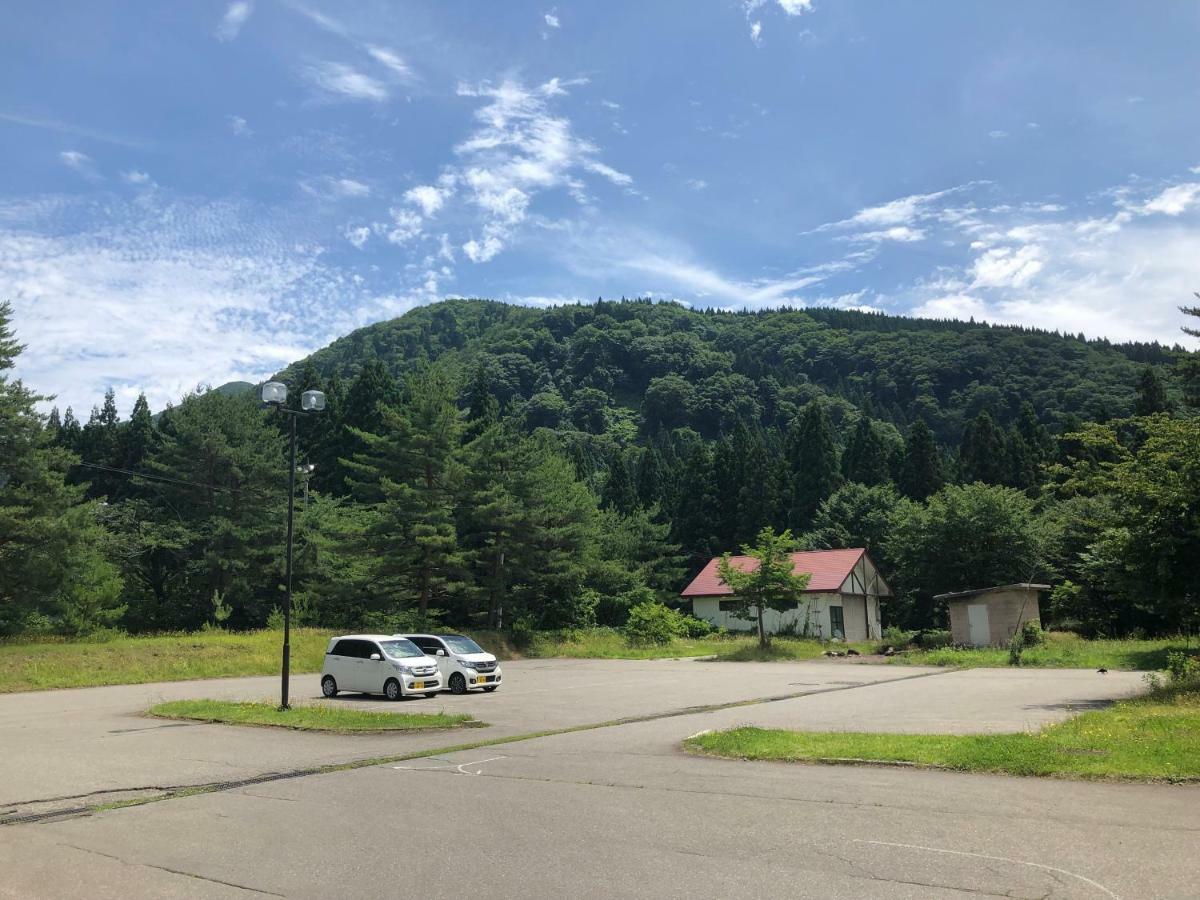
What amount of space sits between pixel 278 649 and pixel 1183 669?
3190 centimetres

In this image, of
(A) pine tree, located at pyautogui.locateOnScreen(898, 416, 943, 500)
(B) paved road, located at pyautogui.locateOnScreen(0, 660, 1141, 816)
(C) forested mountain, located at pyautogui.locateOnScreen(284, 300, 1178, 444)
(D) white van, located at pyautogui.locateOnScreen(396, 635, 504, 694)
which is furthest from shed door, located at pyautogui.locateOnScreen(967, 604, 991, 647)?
(C) forested mountain, located at pyautogui.locateOnScreen(284, 300, 1178, 444)

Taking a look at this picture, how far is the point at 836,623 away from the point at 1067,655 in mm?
21926

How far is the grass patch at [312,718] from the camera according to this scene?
15352 millimetres

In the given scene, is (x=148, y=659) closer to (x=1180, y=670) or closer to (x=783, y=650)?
(x=783, y=650)

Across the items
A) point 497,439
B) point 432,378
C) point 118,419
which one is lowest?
point 497,439

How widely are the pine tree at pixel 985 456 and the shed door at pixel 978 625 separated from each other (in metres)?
35.9

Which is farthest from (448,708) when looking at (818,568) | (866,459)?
(866,459)

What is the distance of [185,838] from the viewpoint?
781 cm

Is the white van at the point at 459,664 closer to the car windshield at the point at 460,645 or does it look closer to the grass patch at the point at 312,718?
the car windshield at the point at 460,645

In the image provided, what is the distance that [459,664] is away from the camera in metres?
23.2

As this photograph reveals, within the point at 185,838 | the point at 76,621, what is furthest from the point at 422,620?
the point at 185,838

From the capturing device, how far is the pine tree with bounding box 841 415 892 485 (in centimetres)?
7775

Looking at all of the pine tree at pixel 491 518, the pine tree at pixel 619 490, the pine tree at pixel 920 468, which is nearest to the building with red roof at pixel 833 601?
the pine tree at pixel 491 518

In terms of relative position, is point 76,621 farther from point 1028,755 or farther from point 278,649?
point 1028,755
